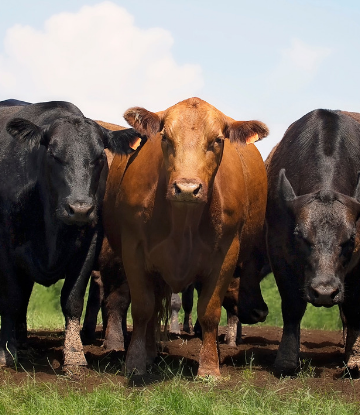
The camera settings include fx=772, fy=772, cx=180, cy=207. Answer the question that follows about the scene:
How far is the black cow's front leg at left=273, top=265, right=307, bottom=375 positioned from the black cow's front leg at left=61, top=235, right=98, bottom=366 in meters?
1.71

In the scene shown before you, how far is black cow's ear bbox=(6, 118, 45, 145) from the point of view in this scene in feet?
21.5

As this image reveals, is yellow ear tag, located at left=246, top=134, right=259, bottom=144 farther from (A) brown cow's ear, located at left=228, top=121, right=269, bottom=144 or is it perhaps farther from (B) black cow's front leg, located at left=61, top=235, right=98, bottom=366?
(B) black cow's front leg, located at left=61, top=235, right=98, bottom=366

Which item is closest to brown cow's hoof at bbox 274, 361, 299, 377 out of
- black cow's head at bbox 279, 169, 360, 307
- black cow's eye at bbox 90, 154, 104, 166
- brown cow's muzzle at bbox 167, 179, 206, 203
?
black cow's head at bbox 279, 169, 360, 307

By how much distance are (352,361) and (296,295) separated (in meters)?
0.76

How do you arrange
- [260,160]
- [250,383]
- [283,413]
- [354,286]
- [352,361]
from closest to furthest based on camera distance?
[283,413] < [250,383] < [352,361] < [354,286] < [260,160]

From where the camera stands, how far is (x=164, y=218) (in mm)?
6375

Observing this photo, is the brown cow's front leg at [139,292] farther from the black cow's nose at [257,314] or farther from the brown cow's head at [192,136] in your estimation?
the black cow's nose at [257,314]

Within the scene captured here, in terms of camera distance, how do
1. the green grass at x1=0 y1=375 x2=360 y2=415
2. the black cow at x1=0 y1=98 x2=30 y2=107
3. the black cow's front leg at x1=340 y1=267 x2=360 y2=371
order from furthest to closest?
the black cow at x1=0 y1=98 x2=30 y2=107
the black cow's front leg at x1=340 y1=267 x2=360 y2=371
the green grass at x1=0 y1=375 x2=360 y2=415

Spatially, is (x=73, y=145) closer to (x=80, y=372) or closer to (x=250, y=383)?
(x=80, y=372)

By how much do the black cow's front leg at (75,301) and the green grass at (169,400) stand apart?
771 millimetres

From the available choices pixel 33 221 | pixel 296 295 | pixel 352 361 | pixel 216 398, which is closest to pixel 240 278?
pixel 296 295

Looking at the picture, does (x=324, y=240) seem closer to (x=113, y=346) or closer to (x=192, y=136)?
(x=192, y=136)

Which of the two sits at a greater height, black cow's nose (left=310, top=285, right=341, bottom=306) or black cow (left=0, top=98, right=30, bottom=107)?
black cow (left=0, top=98, right=30, bottom=107)

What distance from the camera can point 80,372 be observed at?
6.17m
